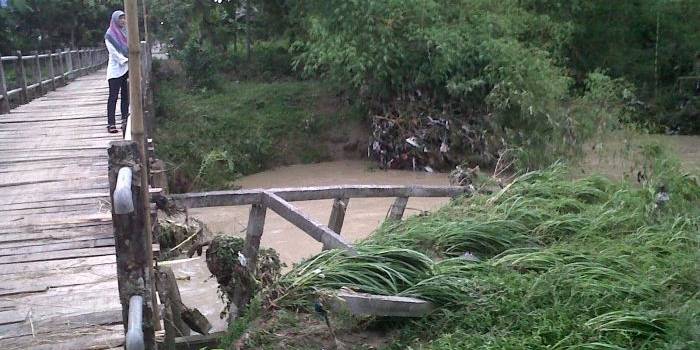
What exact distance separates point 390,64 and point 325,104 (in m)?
4.16

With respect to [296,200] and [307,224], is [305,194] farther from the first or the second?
[307,224]

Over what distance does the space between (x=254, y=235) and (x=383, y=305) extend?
2214 millimetres

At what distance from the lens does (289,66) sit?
70.5 ft

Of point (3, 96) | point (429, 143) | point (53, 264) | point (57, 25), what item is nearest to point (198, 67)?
point (429, 143)

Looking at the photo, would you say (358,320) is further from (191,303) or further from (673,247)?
(191,303)

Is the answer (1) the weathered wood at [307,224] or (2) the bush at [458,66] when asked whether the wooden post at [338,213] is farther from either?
(2) the bush at [458,66]

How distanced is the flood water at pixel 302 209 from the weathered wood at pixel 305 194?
103 cm

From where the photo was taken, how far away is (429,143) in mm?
14477

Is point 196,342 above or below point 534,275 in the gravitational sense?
below

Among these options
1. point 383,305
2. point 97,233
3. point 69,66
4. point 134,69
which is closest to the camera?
point 134,69

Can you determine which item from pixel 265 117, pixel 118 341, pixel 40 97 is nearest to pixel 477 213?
pixel 118 341

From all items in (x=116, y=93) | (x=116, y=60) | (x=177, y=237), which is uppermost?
(x=116, y=60)

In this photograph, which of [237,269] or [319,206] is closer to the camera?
[237,269]

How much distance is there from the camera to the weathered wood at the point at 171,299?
5602 mm
